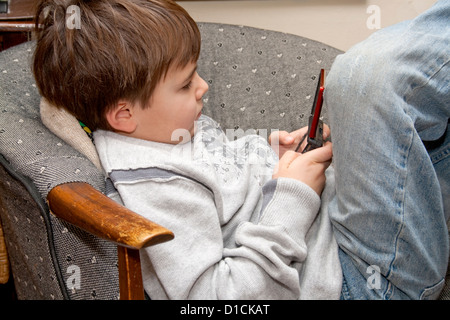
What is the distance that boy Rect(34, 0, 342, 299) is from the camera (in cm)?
66

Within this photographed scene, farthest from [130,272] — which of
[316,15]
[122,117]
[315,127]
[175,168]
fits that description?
[316,15]

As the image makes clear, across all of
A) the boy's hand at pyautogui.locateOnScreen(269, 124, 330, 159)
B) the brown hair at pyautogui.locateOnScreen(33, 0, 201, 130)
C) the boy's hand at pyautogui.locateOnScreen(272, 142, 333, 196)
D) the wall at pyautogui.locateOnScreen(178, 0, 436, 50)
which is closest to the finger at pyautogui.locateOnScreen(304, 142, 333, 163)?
the boy's hand at pyautogui.locateOnScreen(272, 142, 333, 196)

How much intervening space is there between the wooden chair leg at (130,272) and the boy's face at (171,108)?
0.27m

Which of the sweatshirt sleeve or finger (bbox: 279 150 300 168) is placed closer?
the sweatshirt sleeve

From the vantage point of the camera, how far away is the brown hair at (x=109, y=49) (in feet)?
2.39

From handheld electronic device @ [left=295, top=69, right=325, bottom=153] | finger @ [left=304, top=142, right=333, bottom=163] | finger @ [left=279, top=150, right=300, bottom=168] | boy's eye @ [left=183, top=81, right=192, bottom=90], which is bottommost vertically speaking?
finger @ [left=279, top=150, right=300, bottom=168]

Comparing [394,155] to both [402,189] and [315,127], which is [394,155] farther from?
[315,127]

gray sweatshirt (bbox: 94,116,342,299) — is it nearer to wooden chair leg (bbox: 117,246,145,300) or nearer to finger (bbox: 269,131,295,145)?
wooden chair leg (bbox: 117,246,145,300)

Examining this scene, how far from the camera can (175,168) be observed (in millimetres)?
725

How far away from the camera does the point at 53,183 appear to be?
67cm

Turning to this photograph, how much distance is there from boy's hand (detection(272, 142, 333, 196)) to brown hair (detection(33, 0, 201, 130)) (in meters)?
0.24

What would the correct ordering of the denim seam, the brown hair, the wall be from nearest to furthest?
1. the denim seam
2. the brown hair
3. the wall

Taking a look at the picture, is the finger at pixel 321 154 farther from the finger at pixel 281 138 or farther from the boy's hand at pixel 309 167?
the finger at pixel 281 138

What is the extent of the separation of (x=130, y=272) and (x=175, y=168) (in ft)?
0.64
